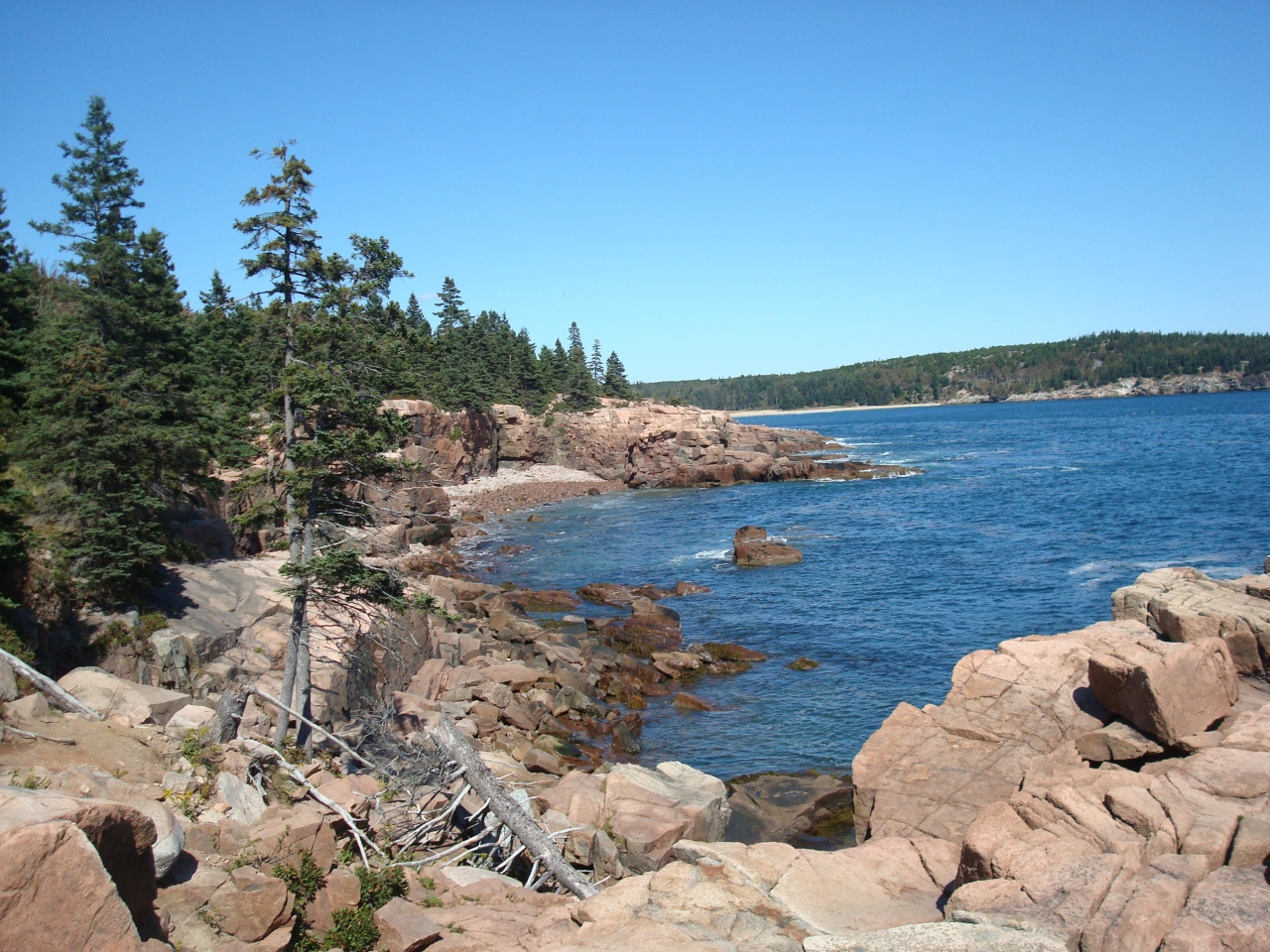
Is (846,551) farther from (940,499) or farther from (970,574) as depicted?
(940,499)

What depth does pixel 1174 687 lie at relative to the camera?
11336 millimetres

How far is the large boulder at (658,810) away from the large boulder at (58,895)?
26.7ft

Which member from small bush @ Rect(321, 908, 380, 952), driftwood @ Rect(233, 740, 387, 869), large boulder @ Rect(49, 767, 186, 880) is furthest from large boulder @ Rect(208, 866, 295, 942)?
driftwood @ Rect(233, 740, 387, 869)

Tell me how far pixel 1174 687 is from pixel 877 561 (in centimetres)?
2947

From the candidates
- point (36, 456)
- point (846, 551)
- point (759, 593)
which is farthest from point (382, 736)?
point (846, 551)

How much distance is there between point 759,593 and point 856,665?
1017cm

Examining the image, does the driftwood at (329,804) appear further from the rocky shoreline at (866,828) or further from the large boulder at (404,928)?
the large boulder at (404,928)

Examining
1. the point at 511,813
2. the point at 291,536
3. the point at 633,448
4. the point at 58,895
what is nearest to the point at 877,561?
the point at 291,536

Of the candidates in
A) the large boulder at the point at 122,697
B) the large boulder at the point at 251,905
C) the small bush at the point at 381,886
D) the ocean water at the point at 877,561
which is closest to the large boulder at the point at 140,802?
the large boulder at the point at 251,905

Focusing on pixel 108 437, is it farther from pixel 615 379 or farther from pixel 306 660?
pixel 615 379

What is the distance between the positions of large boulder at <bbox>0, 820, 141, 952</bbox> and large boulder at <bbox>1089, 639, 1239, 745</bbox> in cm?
1258

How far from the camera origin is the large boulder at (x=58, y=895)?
6418 millimetres

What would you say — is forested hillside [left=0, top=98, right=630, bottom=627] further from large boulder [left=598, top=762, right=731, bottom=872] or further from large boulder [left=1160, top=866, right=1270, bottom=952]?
large boulder [left=1160, top=866, right=1270, bottom=952]

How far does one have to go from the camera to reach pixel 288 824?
401 inches
